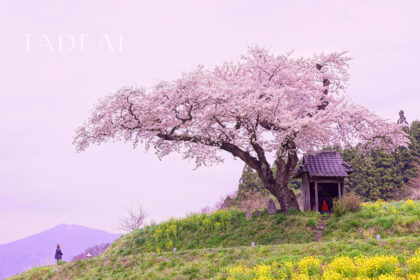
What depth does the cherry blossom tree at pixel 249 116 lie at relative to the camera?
22328 mm

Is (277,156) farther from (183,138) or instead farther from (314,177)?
(183,138)

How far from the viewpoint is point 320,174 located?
81.1ft

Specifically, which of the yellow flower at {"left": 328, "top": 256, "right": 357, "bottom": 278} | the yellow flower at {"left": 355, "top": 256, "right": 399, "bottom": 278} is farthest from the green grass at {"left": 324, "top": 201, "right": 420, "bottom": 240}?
the yellow flower at {"left": 355, "top": 256, "right": 399, "bottom": 278}

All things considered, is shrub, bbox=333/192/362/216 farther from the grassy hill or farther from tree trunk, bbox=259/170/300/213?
tree trunk, bbox=259/170/300/213

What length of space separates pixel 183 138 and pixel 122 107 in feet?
13.7

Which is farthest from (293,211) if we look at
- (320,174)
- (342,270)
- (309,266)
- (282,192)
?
(342,270)

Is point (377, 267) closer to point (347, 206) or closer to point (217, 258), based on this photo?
point (217, 258)

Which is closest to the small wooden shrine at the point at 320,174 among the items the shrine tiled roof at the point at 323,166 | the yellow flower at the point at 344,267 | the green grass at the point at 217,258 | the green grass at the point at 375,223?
the shrine tiled roof at the point at 323,166

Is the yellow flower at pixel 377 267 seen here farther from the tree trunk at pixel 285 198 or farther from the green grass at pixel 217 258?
the tree trunk at pixel 285 198

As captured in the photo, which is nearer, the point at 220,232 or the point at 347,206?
the point at 347,206

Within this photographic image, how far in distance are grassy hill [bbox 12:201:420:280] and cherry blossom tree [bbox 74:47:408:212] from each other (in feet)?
11.7

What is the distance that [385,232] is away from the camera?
18.8 metres

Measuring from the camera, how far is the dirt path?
808 inches

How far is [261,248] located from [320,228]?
22.1ft
